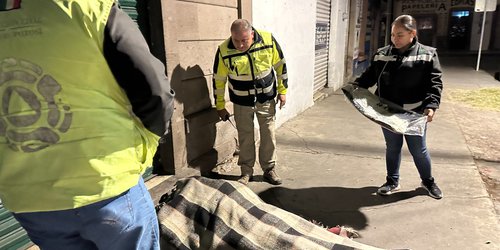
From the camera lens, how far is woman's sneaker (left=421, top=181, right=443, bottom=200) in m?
3.66

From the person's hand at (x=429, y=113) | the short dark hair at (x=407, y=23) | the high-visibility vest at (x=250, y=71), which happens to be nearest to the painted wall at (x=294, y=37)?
the high-visibility vest at (x=250, y=71)

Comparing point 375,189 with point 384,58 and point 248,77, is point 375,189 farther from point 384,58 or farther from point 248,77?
point 248,77

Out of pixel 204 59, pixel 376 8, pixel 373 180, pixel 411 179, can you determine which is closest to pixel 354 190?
pixel 373 180

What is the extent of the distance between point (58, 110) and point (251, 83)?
2.75 meters

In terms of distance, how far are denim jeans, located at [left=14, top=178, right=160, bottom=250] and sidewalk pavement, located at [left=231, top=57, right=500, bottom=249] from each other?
214cm

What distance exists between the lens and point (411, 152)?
358 centimetres

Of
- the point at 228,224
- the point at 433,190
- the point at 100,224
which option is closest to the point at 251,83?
the point at 228,224

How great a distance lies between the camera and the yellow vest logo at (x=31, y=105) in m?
1.19

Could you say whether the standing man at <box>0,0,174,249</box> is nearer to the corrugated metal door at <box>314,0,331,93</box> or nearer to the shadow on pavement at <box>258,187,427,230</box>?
the shadow on pavement at <box>258,187,427,230</box>

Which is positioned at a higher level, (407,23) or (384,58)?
(407,23)

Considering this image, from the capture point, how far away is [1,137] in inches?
50.4

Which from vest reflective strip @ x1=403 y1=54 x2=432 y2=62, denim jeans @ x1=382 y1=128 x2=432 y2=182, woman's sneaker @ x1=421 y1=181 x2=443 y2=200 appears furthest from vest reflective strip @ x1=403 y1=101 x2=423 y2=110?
woman's sneaker @ x1=421 y1=181 x2=443 y2=200

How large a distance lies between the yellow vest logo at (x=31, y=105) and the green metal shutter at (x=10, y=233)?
1.58 metres

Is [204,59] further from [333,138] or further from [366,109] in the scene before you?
[333,138]
